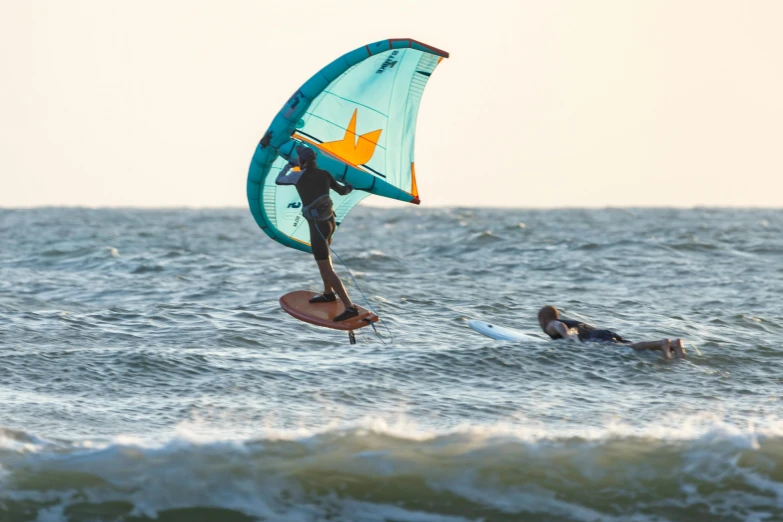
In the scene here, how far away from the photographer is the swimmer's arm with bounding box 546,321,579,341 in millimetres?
14312

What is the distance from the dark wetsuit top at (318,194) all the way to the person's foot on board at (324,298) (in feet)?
3.01

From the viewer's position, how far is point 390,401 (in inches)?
447

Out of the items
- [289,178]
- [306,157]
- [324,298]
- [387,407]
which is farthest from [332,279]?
[387,407]

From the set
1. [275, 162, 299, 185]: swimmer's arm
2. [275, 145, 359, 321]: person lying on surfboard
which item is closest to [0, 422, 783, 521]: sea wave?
[275, 145, 359, 321]: person lying on surfboard

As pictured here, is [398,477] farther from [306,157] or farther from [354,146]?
[354,146]

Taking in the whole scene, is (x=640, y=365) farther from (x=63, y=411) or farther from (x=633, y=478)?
(x=63, y=411)

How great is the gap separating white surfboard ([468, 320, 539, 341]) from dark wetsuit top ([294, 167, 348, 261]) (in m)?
4.78

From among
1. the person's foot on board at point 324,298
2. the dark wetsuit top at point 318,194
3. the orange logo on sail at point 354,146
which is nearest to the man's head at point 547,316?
the person's foot on board at point 324,298

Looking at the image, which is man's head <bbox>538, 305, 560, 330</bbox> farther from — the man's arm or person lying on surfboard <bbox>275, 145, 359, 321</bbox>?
the man's arm

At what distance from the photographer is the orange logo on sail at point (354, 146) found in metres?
12.3

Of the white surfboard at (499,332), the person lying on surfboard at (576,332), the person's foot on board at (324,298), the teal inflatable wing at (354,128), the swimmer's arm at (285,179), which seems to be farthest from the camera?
the white surfboard at (499,332)

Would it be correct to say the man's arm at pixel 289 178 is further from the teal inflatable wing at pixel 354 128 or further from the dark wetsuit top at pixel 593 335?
the dark wetsuit top at pixel 593 335

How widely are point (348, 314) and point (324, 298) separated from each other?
799 mm

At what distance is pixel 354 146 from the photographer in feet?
40.4
